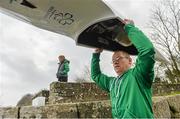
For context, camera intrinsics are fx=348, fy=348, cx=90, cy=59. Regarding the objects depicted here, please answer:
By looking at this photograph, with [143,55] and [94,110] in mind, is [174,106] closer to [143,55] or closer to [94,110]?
[94,110]

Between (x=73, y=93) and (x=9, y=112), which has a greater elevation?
(x=73, y=93)

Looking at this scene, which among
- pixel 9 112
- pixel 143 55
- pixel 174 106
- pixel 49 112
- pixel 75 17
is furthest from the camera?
pixel 174 106

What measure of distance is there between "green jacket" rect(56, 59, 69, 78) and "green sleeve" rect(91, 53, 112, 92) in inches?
201

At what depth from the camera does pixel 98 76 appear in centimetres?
353

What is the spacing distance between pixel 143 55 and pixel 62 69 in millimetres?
5906

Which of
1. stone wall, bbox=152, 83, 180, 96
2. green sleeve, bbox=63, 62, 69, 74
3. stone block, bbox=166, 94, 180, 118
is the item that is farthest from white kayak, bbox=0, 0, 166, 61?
stone wall, bbox=152, 83, 180, 96

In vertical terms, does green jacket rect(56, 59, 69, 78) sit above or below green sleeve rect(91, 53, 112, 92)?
above

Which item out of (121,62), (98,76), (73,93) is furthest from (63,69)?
(121,62)

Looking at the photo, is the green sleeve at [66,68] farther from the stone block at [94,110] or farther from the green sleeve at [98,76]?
the green sleeve at [98,76]

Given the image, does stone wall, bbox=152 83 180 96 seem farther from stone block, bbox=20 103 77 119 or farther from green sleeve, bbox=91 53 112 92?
green sleeve, bbox=91 53 112 92

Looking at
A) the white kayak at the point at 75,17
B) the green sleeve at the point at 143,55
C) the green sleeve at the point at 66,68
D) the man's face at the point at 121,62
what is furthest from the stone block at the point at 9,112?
the green sleeve at the point at 66,68

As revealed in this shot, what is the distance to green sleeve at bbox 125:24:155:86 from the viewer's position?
2900 millimetres

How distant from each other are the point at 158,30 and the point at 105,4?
2395 centimetres

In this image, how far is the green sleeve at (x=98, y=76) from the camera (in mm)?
3426
